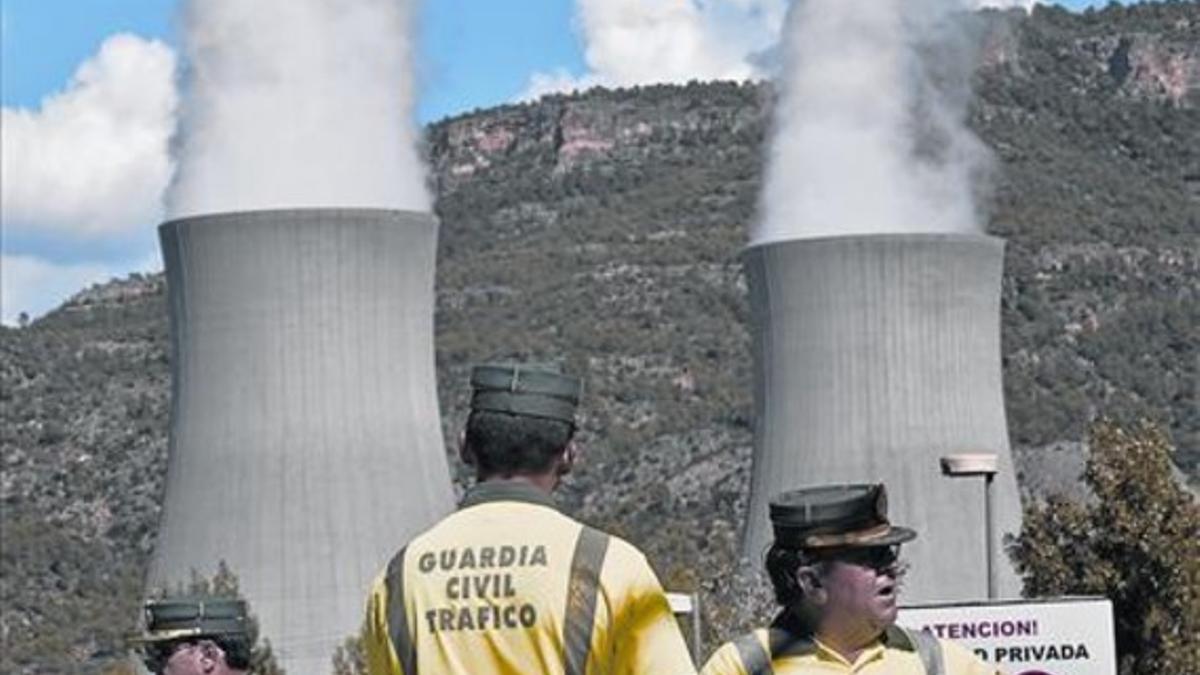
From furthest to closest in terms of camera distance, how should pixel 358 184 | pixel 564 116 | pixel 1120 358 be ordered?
pixel 564 116 < pixel 1120 358 < pixel 358 184

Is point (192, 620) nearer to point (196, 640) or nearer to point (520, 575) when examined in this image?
point (196, 640)

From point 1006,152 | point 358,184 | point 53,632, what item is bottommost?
point 53,632

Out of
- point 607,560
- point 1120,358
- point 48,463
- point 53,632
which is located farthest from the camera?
point 48,463

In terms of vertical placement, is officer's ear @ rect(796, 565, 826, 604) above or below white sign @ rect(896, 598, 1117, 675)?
above

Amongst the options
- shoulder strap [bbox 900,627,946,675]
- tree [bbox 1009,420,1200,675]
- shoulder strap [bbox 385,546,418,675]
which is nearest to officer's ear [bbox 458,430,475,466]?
A: shoulder strap [bbox 385,546,418,675]

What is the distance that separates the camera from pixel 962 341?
27.6m

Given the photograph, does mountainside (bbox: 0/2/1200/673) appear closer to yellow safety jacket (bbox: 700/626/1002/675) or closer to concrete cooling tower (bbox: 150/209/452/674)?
concrete cooling tower (bbox: 150/209/452/674)

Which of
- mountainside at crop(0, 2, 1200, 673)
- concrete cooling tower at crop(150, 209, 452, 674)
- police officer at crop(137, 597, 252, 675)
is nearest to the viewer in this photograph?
police officer at crop(137, 597, 252, 675)

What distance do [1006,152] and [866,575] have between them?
74.6 m

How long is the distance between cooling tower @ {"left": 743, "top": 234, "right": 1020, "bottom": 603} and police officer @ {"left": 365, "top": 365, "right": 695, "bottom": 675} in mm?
22313

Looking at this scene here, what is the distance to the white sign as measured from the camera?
1123 centimetres

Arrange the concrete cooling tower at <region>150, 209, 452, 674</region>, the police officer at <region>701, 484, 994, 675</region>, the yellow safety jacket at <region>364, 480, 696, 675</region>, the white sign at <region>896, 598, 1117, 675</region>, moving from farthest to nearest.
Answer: the concrete cooling tower at <region>150, 209, 452, 674</region> → the white sign at <region>896, 598, 1117, 675</region> → the police officer at <region>701, 484, 994, 675</region> → the yellow safety jacket at <region>364, 480, 696, 675</region>

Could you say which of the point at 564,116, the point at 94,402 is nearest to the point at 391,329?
the point at 94,402

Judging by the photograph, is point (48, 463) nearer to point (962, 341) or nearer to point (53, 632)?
point (53, 632)
